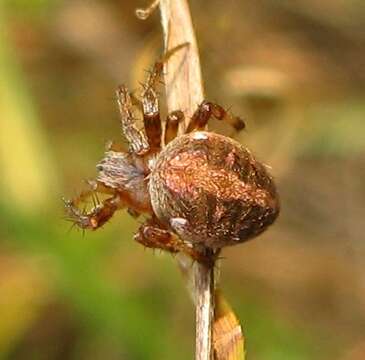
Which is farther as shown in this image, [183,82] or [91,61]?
[91,61]

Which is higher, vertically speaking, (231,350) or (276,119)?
(276,119)

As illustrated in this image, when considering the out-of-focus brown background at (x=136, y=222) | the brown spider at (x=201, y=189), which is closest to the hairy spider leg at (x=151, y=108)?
the brown spider at (x=201, y=189)

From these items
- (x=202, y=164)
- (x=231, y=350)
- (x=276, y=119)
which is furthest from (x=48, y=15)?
(x=231, y=350)

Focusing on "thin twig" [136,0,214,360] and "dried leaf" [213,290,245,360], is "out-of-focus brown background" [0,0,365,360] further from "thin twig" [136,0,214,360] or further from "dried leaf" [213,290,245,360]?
"dried leaf" [213,290,245,360]

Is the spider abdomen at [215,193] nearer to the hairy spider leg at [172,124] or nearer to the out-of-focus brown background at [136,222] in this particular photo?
the hairy spider leg at [172,124]

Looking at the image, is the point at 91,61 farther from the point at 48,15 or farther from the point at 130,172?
the point at 130,172

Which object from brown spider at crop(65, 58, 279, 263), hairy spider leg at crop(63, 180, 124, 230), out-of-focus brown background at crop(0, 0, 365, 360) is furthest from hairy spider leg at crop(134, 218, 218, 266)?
out-of-focus brown background at crop(0, 0, 365, 360)

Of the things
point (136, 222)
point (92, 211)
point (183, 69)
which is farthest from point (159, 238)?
point (136, 222)
